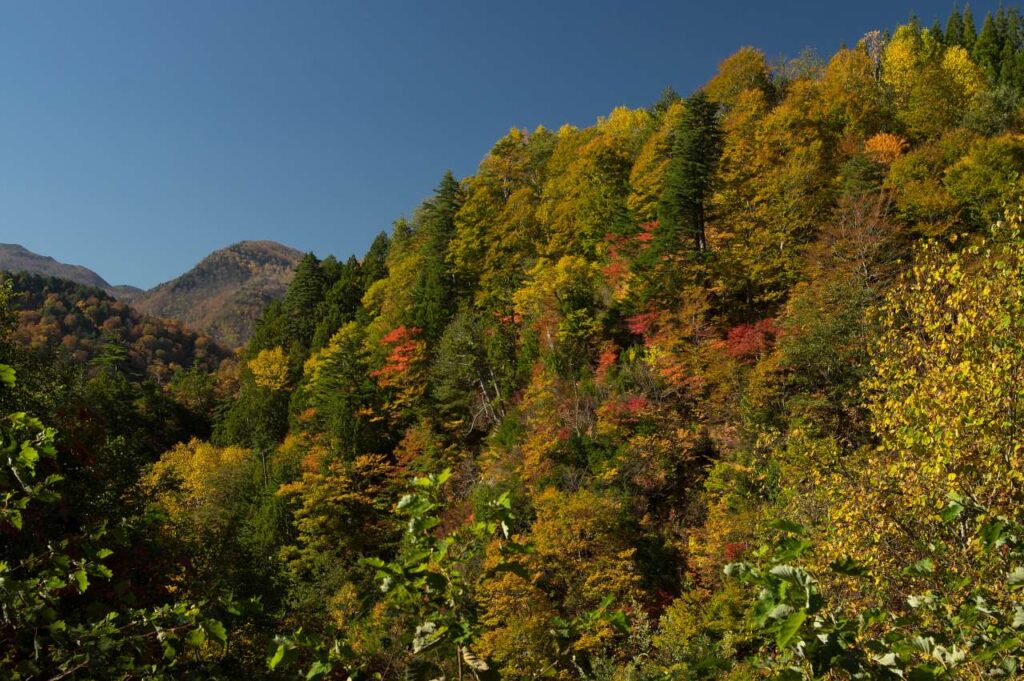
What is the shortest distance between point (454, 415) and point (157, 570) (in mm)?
21862

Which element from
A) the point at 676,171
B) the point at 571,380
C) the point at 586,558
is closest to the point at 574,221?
→ the point at 676,171

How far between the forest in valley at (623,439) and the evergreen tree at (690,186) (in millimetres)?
164

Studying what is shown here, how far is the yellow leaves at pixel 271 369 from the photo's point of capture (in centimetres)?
4734

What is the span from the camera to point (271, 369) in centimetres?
4772

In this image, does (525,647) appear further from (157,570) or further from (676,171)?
(676,171)

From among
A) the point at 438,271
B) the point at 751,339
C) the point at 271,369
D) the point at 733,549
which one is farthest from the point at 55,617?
the point at 271,369

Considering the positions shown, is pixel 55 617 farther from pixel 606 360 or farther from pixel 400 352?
pixel 400 352

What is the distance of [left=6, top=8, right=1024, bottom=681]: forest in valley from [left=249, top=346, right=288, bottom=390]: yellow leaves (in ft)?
0.91

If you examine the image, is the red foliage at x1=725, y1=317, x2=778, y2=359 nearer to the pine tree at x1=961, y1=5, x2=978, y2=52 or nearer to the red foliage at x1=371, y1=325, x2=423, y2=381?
the red foliage at x1=371, y1=325, x2=423, y2=381

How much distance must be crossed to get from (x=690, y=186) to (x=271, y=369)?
35.6m

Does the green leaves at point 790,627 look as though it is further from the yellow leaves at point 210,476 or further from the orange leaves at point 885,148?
the yellow leaves at point 210,476

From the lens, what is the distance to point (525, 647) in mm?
17953

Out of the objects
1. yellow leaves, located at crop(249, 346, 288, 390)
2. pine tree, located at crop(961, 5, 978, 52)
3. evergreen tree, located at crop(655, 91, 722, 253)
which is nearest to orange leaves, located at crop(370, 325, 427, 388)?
evergreen tree, located at crop(655, 91, 722, 253)

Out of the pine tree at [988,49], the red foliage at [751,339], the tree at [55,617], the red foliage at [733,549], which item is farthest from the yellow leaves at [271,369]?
the pine tree at [988,49]
